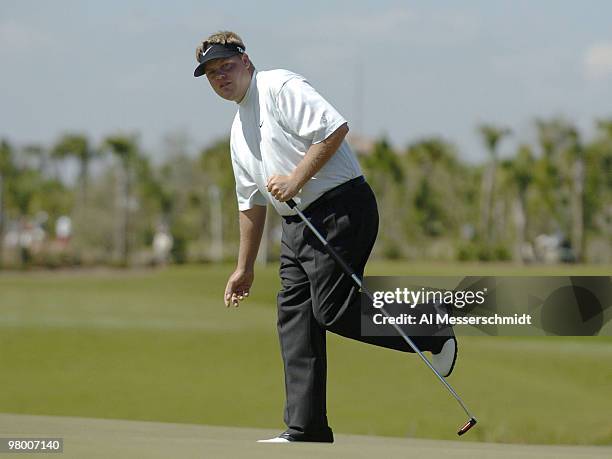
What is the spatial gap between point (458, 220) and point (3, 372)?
46137 millimetres

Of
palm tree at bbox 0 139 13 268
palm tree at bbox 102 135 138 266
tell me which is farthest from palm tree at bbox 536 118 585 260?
palm tree at bbox 0 139 13 268

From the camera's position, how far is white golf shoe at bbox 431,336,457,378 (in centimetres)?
534

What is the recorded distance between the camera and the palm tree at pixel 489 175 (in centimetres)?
5966

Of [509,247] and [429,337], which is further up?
[429,337]

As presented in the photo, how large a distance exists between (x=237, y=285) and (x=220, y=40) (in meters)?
1.23

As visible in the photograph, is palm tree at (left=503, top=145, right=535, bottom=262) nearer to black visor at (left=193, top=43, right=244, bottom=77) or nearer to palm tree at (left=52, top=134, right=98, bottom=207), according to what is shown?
palm tree at (left=52, top=134, right=98, bottom=207)

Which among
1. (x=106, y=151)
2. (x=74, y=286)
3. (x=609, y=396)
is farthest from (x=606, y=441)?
(x=106, y=151)

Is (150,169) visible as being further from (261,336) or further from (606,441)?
(606,441)

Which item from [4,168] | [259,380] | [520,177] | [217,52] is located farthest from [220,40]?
[4,168]

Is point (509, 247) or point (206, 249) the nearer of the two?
point (509, 247)

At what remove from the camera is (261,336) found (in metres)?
23.0

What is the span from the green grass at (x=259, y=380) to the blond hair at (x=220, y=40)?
929 cm

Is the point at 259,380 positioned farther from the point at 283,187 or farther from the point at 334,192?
the point at 283,187

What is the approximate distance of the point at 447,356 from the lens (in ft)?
17.6
